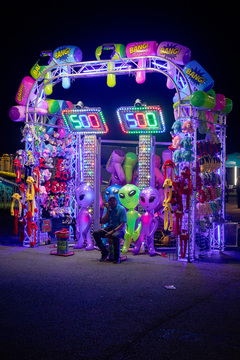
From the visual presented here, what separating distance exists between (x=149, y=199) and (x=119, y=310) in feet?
15.3

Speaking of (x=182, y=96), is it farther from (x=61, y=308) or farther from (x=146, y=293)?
(x=61, y=308)

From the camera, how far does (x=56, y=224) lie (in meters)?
12.3

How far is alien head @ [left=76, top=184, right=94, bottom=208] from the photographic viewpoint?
10672mm

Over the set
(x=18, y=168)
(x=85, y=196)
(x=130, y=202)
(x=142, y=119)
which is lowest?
(x=130, y=202)

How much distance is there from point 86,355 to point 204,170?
660 centimetres

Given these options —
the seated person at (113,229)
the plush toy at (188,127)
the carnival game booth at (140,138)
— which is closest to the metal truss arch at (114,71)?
the carnival game booth at (140,138)

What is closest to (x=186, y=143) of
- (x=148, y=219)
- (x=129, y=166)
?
(x=148, y=219)

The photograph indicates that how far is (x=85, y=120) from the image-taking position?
37.1ft

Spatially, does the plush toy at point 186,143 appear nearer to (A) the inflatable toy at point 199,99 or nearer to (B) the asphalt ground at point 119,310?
(A) the inflatable toy at point 199,99

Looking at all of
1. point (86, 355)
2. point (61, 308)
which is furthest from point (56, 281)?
point (86, 355)

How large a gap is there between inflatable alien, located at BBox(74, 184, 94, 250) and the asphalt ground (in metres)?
1.74

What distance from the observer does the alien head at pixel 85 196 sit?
1067 cm

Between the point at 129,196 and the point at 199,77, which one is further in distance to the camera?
the point at 129,196

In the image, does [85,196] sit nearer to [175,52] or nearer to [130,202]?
[130,202]
